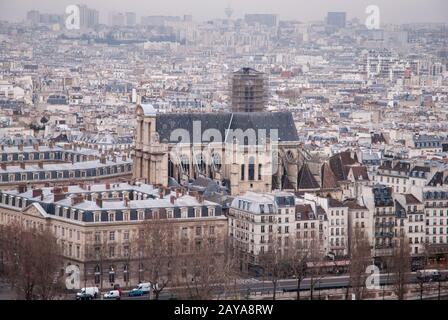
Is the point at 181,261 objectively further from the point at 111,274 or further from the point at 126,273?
the point at 111,274

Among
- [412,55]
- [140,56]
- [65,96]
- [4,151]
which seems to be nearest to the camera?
[4,151]

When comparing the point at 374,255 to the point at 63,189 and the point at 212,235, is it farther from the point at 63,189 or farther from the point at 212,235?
the point at 63,189

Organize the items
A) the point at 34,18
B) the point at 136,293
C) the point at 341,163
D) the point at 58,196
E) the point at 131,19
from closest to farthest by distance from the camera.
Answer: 1. the point at 136,293
2. the point at 58,196
3. the point at 341,163
4. the point at 34,18
5. the point at 131,19

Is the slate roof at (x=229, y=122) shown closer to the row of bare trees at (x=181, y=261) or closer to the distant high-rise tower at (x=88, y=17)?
the row of bare trees at (x=181, y=261)

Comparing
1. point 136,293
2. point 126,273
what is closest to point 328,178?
point 126,273

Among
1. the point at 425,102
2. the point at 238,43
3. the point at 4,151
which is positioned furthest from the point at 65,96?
the point at 238,43
